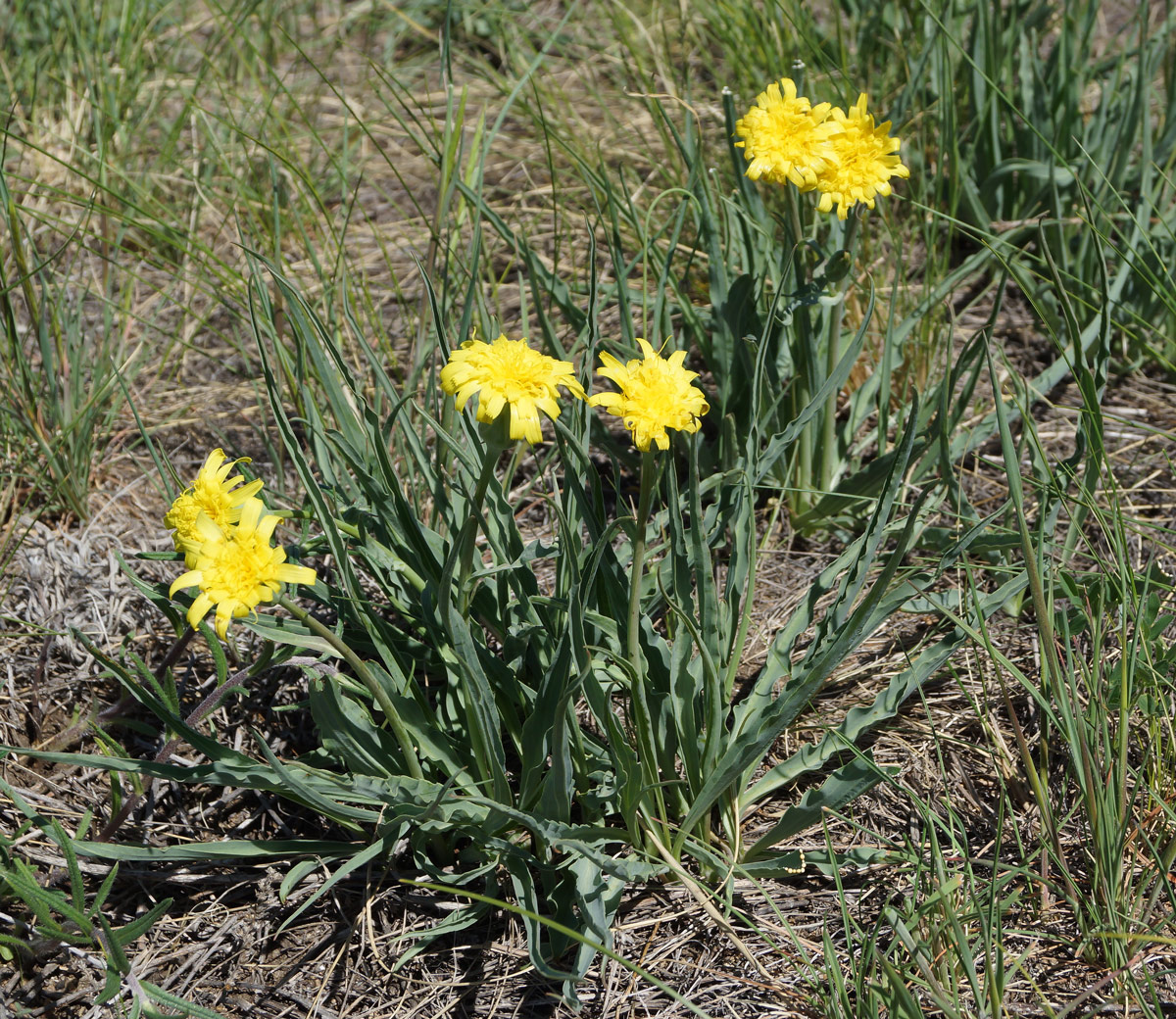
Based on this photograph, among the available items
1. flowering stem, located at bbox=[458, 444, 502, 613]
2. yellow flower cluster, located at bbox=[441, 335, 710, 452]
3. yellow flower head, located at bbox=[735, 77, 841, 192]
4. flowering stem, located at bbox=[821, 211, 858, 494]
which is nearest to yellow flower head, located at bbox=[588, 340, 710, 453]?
yellow flower cluster, located at bbox=[441, 335, 710, 452]

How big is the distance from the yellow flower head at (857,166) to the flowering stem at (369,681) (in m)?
1.00

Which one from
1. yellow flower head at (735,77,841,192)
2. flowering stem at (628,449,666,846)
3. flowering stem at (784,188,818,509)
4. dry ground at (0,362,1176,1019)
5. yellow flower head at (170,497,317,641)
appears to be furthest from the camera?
flowering stem at (784,188,818,509)

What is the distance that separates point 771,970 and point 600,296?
52.1 inches

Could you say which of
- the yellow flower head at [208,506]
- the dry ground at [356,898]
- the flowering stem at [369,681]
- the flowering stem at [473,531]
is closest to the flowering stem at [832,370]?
the dry ground at [356,898]

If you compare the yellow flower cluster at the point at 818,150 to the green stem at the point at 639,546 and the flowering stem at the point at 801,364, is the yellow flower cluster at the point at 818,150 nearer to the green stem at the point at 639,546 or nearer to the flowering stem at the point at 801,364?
the flowering stem at the point at 801,364

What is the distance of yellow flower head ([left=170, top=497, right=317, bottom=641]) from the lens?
1.10 metres

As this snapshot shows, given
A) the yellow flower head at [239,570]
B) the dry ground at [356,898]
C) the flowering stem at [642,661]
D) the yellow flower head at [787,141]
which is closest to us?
the yellow flower head at [239,570]

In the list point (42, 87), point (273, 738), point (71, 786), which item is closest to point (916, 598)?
point (273, 738)

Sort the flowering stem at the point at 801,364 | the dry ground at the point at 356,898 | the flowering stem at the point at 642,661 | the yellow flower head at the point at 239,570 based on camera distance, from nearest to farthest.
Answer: the yellow flower head at the point at 239,570, the flowering stem at the point at 642,661, the dry ground at the point at 356,898, the flowering stem at the point at 801,364

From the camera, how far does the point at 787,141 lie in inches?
62.7

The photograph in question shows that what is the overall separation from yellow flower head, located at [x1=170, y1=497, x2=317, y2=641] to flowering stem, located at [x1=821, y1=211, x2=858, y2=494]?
0.99 m

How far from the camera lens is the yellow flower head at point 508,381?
3.70 feet

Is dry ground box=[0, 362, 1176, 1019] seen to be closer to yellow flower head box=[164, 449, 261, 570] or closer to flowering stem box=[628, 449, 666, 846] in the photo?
flowering stem box=[628, 449, 666, 846]

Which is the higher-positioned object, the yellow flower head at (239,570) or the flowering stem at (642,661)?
the yellow flower head at (239,570)
